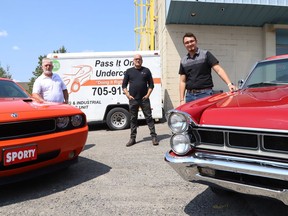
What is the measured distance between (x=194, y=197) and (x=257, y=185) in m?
1.21

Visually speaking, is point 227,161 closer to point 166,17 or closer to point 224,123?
point 224,123

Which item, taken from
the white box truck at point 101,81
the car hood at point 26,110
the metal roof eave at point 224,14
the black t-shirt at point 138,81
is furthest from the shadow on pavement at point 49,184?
the metal roof eave at point 224,14

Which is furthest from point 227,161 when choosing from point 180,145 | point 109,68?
point 109,68

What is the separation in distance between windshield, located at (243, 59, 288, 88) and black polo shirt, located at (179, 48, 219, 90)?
2.25 feet

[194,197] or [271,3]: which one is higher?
[271,3]

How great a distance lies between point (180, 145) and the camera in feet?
8.34

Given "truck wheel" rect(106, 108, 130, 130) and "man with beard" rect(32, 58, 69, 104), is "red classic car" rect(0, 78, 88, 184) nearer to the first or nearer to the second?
"man with beard" rect(32, 58, 69, 104)

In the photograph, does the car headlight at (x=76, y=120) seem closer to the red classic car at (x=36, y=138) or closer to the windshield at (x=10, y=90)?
the red classic car at (x=36, y=138)

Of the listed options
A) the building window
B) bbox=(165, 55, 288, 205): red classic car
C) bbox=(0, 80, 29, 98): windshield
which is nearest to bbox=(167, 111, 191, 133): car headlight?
bbox=(165, 55, 288, 205): red classic car

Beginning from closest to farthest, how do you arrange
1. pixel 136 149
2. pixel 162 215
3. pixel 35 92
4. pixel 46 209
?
pixel 162 215, pixel 46 209, pixel 35 92, pixel 136 149

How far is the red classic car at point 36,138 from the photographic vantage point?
3.14 m

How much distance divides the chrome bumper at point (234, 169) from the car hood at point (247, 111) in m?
0.26

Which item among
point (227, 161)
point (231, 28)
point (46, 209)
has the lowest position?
point (46, 209)

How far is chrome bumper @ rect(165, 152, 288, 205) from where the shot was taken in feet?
6.56
